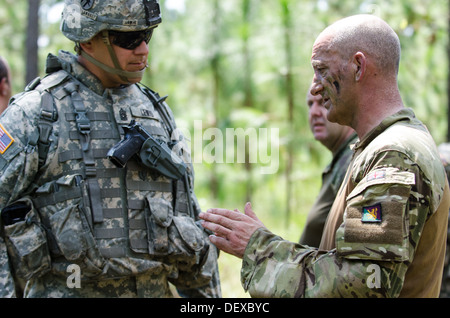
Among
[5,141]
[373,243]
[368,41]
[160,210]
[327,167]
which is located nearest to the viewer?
[373,243]

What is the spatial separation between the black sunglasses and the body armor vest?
0.32 meters

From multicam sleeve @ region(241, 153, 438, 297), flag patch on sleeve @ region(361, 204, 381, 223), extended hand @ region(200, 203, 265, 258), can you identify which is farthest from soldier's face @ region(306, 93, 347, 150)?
flag patch on sleeve @ region(361, 204, 381, 223)

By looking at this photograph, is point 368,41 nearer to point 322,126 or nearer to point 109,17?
point 109,17

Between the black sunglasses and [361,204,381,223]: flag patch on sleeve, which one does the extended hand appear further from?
the black sunglasses

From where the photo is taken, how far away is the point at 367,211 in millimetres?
2217

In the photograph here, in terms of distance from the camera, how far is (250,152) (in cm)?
1273

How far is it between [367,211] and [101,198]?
1.61m

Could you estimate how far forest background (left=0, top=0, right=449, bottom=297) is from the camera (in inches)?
413

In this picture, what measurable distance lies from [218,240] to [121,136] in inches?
41.4

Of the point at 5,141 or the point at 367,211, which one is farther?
the point at 5,141

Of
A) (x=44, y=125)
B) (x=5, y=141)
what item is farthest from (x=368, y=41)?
(x=5, y=141)

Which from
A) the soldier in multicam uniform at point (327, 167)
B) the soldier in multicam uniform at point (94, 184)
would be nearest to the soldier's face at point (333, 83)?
the soldier in multicam uniform at point (94, 184)
